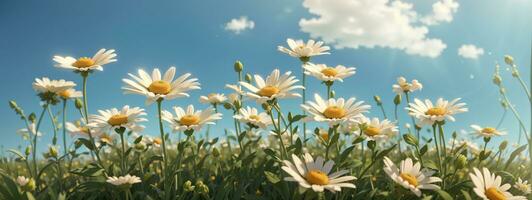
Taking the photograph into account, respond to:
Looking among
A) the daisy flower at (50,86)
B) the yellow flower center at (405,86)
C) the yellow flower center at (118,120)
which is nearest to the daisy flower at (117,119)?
the yellow flower center at (118,120)

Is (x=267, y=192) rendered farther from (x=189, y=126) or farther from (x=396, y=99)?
(x=396, y=99)

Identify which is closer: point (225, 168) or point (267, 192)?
point (267, 192)

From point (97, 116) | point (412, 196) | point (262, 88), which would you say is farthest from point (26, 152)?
point (412, 196)

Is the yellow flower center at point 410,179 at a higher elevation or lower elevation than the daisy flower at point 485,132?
lower

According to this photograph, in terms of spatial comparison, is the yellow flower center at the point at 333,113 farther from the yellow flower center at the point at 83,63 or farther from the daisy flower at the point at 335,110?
the yellow flower center at the point at 83,63

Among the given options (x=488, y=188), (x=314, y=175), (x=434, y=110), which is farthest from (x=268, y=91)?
(x=488, y=188)

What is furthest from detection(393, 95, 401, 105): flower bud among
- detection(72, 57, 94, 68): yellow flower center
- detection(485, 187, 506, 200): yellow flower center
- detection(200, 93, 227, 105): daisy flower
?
detection(72, 57, 94, 68): yellow flower center
